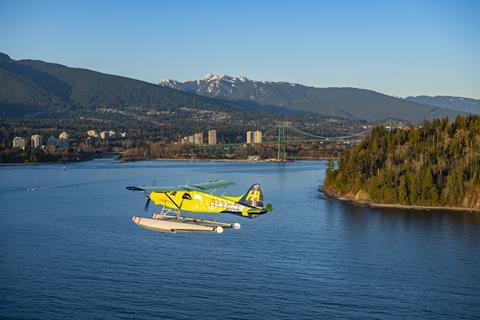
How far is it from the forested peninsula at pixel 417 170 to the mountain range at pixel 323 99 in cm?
8964

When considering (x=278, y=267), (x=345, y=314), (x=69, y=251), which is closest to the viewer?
(x=345, y=314)

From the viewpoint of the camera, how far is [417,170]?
2389cm

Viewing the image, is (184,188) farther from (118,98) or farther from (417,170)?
(118,98)

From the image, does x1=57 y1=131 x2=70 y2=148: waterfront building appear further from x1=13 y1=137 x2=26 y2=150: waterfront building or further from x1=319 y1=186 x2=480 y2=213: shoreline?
x1=319 y1=186 x2=480 y2=213: shoreline

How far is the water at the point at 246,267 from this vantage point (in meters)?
11.1

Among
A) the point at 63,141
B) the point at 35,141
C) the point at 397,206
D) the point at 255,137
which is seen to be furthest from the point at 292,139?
the point at 397,206

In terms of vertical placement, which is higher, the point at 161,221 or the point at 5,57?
the point at 5,57

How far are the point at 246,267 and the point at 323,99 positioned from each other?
497 ft

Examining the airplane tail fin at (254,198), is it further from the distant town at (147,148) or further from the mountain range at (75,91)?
the mountain range at (75,91)

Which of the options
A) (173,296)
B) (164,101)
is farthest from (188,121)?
(173,296)

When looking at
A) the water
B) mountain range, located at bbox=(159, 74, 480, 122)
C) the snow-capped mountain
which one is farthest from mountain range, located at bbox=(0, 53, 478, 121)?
the water

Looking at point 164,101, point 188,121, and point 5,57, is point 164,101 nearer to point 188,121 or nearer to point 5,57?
point 188,121

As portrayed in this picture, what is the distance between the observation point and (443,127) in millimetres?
28094

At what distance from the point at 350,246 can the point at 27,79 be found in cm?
10414
